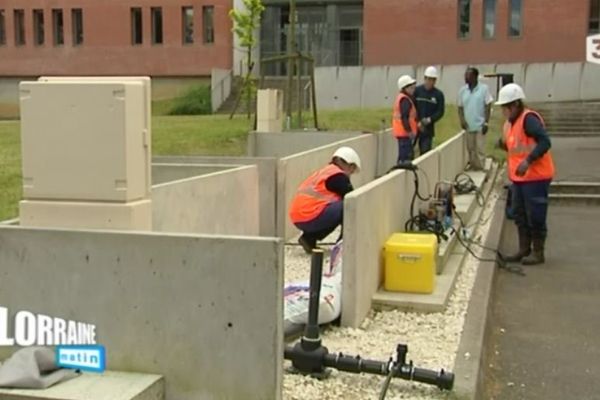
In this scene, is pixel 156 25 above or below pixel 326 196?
above

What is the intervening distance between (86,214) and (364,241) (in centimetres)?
242

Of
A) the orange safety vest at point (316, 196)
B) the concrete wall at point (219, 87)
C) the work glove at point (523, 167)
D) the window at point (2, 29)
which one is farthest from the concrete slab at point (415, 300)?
the window at point (2, 29)

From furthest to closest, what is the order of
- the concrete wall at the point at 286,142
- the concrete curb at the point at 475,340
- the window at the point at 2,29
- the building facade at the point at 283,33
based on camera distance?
the window at the point at 2,29 → the building facade at the point at 283,33 → the concrete wall at the point at 286,142 → the concrete curb at the point at 475,340

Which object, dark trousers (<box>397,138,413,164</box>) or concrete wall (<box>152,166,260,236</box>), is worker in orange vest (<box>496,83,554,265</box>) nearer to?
concrete wall (<box>152,166,260,236</box>)

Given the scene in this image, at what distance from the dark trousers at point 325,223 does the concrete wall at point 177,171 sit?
166cm

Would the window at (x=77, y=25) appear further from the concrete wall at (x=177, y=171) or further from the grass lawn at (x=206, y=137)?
→ the concrete wall at (x=177, y=171)

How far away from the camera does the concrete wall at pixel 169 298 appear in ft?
14.7

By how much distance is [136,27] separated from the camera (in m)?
46.7

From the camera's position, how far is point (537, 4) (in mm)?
39438

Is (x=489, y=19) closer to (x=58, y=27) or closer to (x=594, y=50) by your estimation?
(x=58, y=27)

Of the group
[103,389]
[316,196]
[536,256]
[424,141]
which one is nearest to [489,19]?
[424,141]

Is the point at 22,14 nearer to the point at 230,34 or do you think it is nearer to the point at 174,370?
the point at 230,34

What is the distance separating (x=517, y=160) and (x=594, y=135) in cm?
2064

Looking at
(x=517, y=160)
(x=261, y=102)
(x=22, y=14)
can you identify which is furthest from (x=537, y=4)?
(x=517, y=160)
